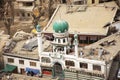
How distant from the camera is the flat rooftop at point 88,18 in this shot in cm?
7544

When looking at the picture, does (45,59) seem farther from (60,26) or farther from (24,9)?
(24,9)

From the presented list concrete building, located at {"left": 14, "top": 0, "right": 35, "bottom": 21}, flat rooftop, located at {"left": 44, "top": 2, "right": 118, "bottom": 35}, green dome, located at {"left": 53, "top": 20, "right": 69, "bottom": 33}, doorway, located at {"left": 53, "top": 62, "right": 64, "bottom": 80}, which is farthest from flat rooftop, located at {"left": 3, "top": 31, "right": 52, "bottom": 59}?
concrete building, located at {"left": 14, "top": 0, "right": 35, "bottom": 21}

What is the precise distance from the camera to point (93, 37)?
244 feet

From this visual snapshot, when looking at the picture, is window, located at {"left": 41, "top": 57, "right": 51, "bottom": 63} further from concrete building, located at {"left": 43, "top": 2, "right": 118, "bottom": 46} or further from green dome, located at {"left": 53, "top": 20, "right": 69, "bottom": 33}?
concrete building, located at {"left": 43, "top": 2, "right": 118, "bottom": 46}

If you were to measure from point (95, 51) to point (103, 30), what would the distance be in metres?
10.5

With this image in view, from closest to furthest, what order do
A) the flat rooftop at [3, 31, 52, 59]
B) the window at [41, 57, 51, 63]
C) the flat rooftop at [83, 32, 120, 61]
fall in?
the flat rooftop at [83, 32, 120, 61]
the window at [41, 57, 51, 63]
the flat rooftop at [3, 31, 52, 59]

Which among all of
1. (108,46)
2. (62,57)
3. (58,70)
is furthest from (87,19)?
(58,70)

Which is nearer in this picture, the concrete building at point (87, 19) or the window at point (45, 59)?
the window at point (45, 59)

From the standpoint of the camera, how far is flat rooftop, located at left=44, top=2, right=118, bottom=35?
247ft

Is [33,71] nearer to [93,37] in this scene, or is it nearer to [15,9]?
[93,37]

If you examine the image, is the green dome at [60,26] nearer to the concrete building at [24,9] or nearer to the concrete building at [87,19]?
the concrete building at [87,19]

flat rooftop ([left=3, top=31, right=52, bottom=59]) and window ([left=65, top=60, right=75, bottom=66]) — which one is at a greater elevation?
flat rooftop ([left=3, top=31, right=52, bottom=59])

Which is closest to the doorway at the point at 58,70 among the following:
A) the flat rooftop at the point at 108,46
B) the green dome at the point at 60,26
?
the flat rooftop at the point at 108,46

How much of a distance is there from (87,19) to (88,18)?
0.39 metres
